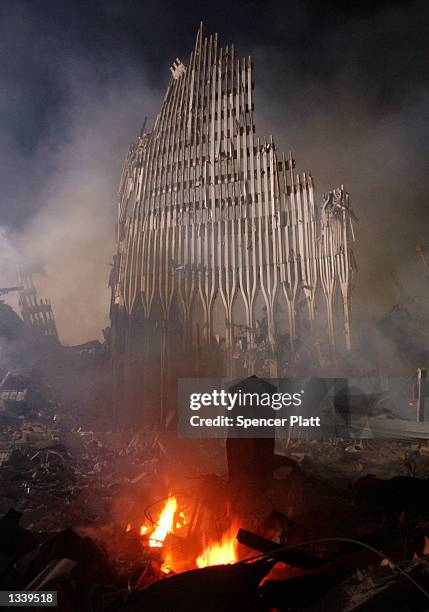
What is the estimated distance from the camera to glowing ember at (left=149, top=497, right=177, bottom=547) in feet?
14.5

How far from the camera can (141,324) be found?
1442cm

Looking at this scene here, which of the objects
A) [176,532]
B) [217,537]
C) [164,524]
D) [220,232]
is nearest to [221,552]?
[217,537]

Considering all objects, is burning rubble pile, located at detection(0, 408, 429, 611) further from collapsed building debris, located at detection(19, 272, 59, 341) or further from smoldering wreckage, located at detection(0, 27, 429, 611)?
collapsed building debris, located at detection(19, 272, 59, 341)

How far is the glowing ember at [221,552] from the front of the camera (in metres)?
3.88

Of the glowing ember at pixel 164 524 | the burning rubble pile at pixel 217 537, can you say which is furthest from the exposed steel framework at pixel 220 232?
the glowing ember at pixel 164 524

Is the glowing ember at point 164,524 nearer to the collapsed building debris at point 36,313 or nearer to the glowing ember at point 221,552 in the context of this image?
the glowing ember at point 221,552

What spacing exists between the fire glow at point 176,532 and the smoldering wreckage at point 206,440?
0.09 ft

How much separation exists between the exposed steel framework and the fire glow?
25.9 ft

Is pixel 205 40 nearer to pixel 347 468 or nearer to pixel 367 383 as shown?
pixel 367 383

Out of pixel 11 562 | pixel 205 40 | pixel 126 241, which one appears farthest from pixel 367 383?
pixel 205 40

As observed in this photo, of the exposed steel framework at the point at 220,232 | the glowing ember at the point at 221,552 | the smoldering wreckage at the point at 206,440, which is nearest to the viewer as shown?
the smoldering wreckage at the point at 206,440

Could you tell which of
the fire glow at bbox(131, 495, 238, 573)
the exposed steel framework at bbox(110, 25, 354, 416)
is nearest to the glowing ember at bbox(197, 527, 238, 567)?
the fire glow at bbox(131, 495, 238, 573)

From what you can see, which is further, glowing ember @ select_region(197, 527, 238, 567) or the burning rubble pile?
glowing ember @ select_region(197, 527, 238, 567)

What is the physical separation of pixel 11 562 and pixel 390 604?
3.65 m
